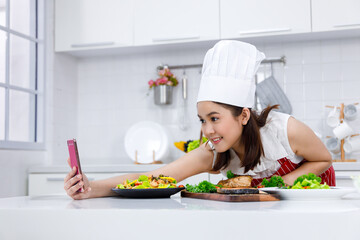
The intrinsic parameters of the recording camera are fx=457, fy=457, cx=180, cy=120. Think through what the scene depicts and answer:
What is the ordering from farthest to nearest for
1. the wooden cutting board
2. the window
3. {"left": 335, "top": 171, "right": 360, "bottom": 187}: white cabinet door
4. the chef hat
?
1. the window
2. {"left": 335, "top": 171, "right": 360, "bottom": 187}: white cabinet door
3. the chef hat
4. the wooden cutting board

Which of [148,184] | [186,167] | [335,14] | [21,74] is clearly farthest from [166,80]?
[148,184]

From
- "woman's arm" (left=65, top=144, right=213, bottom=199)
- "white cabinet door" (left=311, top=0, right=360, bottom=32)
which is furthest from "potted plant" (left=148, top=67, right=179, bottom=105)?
"woman's arm" (left=65, top=144, right=213, bottom=199)

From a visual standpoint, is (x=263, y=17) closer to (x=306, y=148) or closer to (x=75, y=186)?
(x=306, y=148)

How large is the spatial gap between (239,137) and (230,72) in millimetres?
298

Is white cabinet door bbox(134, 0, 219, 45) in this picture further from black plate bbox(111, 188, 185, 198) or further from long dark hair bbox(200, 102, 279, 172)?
black plate bbox(111, 188, 185, 198)

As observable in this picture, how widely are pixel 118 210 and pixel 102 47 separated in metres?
2.60

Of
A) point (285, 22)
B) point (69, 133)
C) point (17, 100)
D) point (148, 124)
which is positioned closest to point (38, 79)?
point (17, 100)

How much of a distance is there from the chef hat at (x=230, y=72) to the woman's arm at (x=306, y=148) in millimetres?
303

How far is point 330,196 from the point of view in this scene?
1095mm

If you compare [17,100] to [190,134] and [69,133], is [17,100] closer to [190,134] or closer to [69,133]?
[69,133]

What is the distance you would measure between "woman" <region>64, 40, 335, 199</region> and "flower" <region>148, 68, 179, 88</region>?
1622 millimetres

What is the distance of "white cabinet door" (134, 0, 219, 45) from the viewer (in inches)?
123

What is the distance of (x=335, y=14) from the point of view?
2926 mm

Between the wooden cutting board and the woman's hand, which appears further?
the woman's hand
